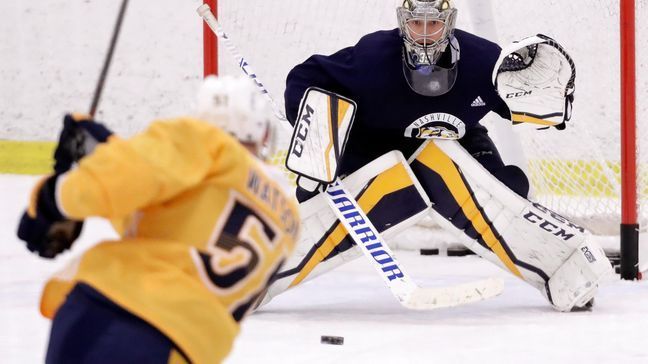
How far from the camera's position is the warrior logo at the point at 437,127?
3.23 meters

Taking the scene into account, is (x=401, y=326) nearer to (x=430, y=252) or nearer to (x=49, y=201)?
(x=430, y=252)


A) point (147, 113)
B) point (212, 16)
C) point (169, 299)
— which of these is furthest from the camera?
point (147, 113)

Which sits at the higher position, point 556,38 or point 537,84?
point 537,84

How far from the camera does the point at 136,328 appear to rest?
1.56 meters

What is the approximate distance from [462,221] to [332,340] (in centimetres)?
61

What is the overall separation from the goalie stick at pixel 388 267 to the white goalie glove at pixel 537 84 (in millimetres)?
445

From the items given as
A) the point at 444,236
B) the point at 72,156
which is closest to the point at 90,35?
the point at 444,236

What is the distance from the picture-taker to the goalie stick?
10.2ft

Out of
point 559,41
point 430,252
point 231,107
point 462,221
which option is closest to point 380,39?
point 462,221

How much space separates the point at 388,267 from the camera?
3.21 metres

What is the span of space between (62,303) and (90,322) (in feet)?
0.23

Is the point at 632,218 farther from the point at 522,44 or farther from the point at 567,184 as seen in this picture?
the point at 522,44

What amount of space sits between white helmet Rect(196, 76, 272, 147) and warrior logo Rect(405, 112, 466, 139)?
1614mm

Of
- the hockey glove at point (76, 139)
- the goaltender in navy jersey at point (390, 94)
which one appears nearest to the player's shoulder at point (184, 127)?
the hockey glove at point (76, 139)
